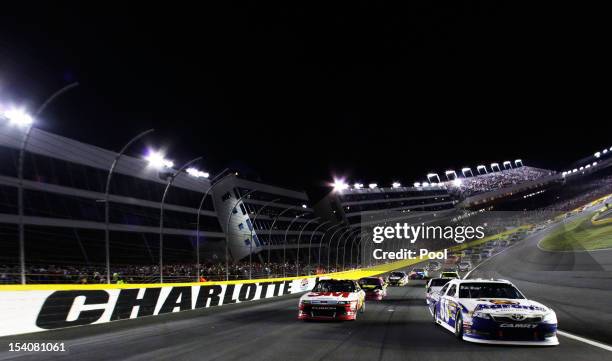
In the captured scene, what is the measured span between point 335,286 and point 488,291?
6.28 meters

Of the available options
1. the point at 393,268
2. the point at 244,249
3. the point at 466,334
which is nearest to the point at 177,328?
the point at 466,334

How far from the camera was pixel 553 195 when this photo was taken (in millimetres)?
170250

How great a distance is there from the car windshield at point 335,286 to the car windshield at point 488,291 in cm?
543

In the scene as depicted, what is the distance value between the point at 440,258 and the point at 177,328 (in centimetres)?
9076

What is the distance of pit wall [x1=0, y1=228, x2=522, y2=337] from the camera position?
12.1m

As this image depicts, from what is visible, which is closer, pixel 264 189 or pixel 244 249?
pixel 244 249

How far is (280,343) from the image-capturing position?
420 inches

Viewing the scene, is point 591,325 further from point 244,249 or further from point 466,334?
point 244,249

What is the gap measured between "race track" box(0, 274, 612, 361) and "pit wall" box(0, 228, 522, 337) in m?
0.50

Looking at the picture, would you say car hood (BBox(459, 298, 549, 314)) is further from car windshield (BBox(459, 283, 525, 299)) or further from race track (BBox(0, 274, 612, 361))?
race track (BBox(0, 274, 612, 361))

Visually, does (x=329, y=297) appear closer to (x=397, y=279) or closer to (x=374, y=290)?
(x=374, y=290)

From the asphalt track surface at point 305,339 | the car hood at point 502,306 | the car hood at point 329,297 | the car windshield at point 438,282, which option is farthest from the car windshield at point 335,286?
the car hood at point 502,306

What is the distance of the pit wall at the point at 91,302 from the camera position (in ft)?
39.6

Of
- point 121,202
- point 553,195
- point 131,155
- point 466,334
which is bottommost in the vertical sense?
point 466,334
